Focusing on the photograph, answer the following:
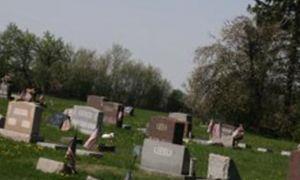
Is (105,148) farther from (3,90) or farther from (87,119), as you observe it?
(3,90)

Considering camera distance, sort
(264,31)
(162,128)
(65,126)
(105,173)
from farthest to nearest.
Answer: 1. (264,31)
2. (65,126)
3. (162,128)
4. (105,173)

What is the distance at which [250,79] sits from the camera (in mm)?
57750

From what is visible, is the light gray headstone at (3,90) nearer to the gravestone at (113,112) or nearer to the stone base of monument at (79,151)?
the gravestone at (113,112)

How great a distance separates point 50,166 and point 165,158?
15.4 feet

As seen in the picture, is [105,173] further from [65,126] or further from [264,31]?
[264,31]

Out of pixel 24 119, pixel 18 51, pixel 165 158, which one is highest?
pixel 18 51

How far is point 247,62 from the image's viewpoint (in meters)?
57.8

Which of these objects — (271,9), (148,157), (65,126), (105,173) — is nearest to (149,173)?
(148,157)

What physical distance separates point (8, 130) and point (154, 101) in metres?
73.8

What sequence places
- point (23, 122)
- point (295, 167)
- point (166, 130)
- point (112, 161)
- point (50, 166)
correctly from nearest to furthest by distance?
point (295, 167) < point (50, 166) < point (112, 161) < point (23, 122) < point (166, 130)

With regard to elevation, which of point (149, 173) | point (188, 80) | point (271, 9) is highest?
point (271, 9)

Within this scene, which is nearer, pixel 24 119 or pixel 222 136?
pixel 24 119

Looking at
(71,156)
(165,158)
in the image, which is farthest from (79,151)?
(71,156)

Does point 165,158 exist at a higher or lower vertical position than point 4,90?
lower
